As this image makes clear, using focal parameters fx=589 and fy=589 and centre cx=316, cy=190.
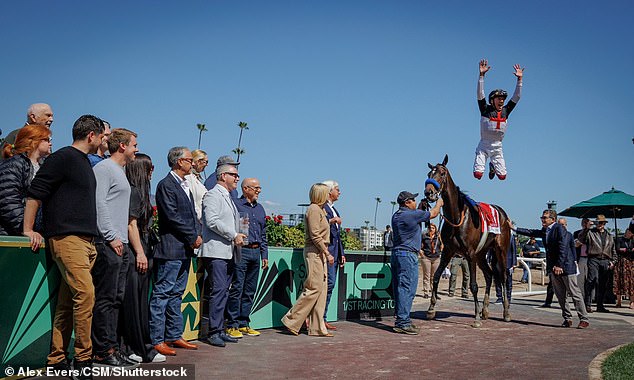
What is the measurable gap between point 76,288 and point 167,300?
1.87 meters

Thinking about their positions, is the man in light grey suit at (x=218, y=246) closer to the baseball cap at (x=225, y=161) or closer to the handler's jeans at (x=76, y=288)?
the baseball cap at (x=225, y=161)

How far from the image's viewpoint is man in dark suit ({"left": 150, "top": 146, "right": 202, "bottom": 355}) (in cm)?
677

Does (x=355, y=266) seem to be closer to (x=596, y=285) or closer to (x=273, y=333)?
(x=273, y=333)

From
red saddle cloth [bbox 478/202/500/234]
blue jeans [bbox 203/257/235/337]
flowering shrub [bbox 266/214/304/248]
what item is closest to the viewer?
blue jeans [bbox 203/257/235/337]

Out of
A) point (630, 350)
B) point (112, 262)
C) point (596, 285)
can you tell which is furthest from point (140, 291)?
point (596, 285)

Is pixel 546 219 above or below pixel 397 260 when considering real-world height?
above

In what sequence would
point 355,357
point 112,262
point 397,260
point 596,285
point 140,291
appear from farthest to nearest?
point 596,285 → point 397,260 → point 355,357 → point 140,291 → point 112,262

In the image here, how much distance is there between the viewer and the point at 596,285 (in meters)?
14.5

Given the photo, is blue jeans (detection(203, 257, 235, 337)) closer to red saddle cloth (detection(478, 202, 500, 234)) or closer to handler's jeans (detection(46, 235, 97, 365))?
handler's jeans (detection(46, 235, 97, 365))

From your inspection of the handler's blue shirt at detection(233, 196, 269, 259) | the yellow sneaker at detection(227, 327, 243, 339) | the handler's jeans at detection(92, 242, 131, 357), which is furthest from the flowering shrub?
the handler's jeans at detection(92, 242, 131, 357)

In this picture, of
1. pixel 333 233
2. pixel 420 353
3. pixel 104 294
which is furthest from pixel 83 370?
pixel 333 233

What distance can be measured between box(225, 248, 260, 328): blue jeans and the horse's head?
128 inches

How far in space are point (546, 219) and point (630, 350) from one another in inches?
163

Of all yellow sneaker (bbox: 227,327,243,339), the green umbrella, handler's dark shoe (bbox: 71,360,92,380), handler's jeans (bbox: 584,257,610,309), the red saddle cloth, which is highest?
the green umbrella
